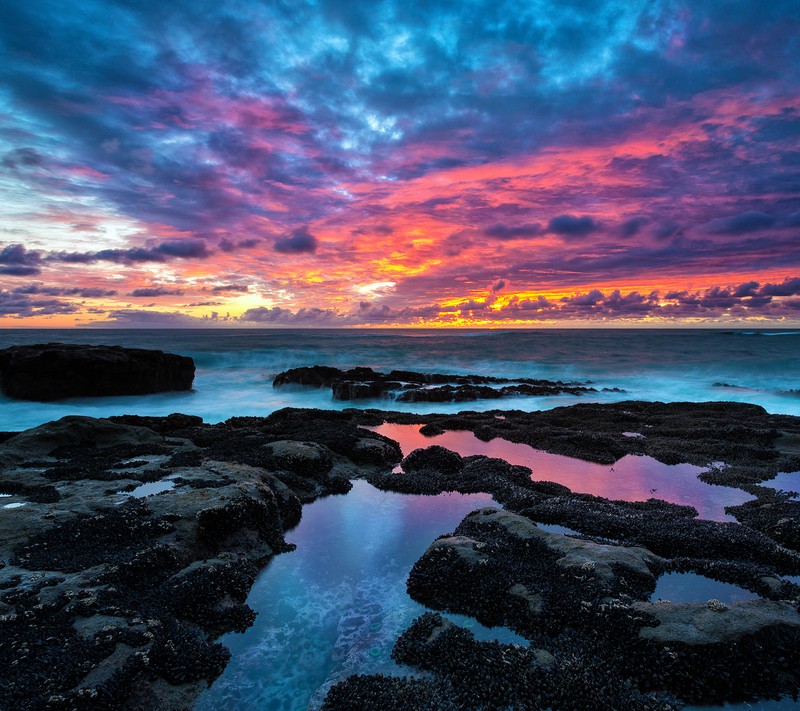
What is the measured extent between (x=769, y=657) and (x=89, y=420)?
57.3 feet

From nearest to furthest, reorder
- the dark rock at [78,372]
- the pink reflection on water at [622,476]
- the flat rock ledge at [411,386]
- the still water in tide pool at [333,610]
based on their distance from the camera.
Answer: the still water in tide pool at [333,610] < the pink reflection on water at [622,476] < the dark rock at [78,372] < the flat rock ledge at [411,386]

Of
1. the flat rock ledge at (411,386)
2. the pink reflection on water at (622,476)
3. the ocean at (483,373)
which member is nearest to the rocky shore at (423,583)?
the pink reflection on water at (622,476)

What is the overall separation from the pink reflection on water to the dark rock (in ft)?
A: 73.8

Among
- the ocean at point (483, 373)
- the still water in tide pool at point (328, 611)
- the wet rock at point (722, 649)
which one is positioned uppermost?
the wet rock at point (722, 649)

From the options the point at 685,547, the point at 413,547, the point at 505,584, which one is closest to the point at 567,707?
the point at 505,584

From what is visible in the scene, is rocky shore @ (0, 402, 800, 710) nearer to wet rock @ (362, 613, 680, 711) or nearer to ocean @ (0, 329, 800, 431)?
wet rock @ (362, 613, 680, 711)

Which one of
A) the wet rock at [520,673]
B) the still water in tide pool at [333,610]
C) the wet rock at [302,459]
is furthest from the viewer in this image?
the wet rock at [302,459]

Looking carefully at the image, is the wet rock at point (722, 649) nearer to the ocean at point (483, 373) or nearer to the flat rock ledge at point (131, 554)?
the flat rock ledge at point (131, 554)

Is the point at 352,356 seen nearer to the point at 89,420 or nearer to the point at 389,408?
the point at 389,408

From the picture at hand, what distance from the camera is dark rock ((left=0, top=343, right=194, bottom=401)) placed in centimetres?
2834

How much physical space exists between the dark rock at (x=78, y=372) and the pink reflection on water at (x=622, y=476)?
73.8ft

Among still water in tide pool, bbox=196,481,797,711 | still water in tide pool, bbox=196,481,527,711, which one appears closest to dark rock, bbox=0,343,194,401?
still water in tide pool, bbox=196,481,527,711

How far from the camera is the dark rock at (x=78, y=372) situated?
93.0 ft

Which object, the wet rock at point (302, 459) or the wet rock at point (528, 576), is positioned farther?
the wet rock at point (302, 459)
